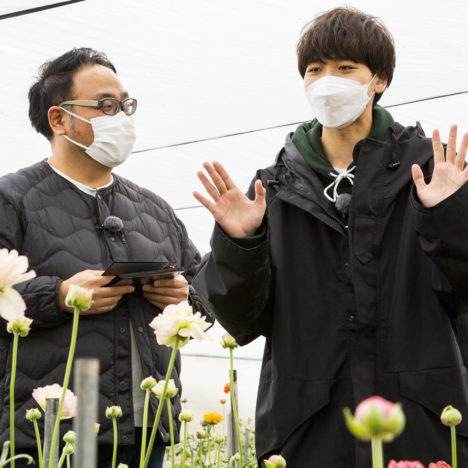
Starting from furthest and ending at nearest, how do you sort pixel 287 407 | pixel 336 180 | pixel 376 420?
pixel 336 180 < pixel 287 407 < pixel 376 420

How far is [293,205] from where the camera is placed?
139cm

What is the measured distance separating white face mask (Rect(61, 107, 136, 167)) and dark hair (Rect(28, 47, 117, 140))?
0.24 ft

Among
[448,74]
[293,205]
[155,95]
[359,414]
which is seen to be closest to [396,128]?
[293,205]

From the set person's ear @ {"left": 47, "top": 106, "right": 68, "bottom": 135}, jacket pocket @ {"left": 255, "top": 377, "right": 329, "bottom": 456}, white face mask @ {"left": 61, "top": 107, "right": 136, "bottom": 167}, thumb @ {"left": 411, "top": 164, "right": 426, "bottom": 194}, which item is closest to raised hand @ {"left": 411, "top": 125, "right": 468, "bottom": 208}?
thumb @ {"left": 411, "top": 164, "right": 426, "bottom": 194}

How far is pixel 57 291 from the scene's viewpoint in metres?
1.52

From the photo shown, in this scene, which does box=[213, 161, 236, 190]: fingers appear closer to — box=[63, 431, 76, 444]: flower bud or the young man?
the young man

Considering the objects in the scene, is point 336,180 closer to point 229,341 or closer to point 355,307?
point 355,307

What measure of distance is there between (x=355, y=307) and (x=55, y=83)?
3.41 ft

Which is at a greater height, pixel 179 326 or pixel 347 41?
pixel 347 41

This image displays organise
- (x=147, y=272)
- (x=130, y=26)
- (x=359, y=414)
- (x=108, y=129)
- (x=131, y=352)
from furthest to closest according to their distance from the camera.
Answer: (x=130, y=26)
(x=108, y=129)
(x=131, y=352)
(x=147, y=272)
(x=359, y=414)

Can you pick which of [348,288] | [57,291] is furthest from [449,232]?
[57,291]

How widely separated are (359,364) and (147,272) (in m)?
0.44

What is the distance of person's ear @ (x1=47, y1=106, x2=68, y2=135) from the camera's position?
74.1 inches

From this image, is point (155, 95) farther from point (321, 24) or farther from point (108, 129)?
point (321, 24)
